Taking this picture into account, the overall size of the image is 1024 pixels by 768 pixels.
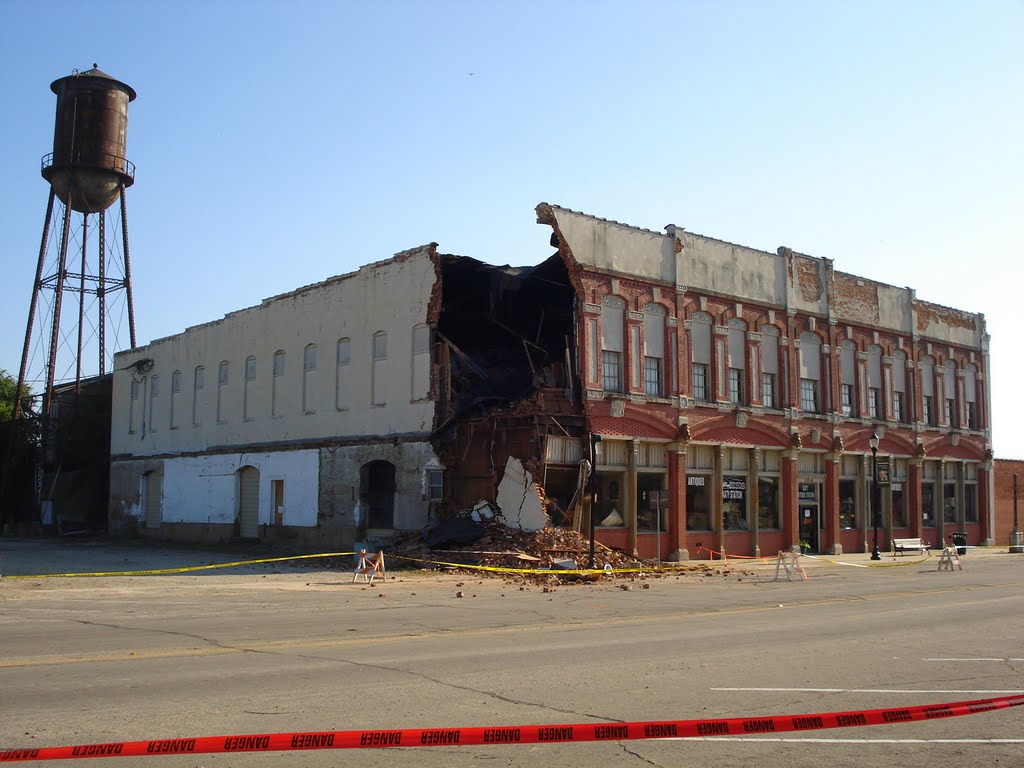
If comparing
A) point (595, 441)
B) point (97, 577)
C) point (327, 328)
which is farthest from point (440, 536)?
point (327, 328)

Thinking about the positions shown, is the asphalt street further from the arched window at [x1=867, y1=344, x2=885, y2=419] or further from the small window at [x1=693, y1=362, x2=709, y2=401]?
the arched window at [x1=867, y1=344, x2=885, y2=419]

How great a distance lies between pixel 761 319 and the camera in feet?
120

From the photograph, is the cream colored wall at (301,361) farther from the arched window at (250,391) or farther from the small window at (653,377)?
the small window at (653,377)

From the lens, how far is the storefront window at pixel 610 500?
30.8m

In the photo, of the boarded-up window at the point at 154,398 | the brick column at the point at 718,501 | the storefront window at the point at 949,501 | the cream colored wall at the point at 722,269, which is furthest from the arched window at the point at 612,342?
the boarded-up window at the point at 154,398

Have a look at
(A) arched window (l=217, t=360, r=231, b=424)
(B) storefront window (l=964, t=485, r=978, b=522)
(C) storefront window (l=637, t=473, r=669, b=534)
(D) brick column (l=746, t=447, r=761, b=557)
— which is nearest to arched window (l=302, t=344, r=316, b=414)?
(A) arched window (l=217, t=360, r=231, b=424)

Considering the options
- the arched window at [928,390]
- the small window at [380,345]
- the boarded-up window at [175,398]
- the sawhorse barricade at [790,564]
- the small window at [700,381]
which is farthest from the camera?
the boarded-up window at [175,398]

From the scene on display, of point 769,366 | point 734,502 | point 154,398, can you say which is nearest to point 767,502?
point 734,502

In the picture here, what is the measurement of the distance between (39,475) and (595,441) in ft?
122

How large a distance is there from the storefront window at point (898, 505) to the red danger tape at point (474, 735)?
36.7 metres

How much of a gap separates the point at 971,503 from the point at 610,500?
24.9m

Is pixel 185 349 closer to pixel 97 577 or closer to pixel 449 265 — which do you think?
pixel 449 265

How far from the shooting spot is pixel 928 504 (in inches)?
1750

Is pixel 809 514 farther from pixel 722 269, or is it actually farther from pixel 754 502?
pixel 722 269
